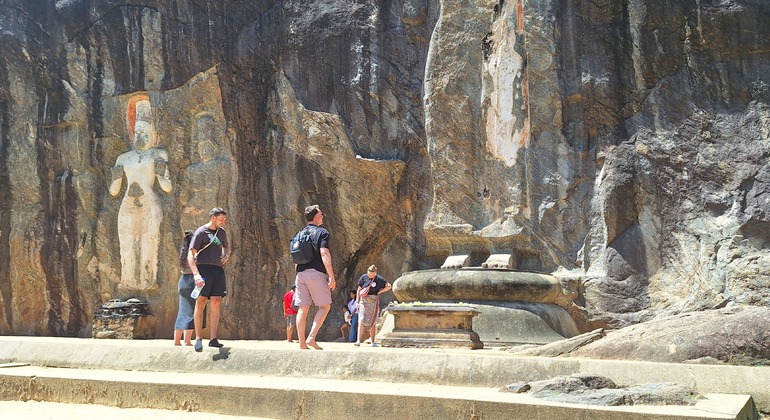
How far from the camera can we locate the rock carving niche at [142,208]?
1573 cm

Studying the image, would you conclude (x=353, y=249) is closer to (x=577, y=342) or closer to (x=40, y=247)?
(x=40, y=247)

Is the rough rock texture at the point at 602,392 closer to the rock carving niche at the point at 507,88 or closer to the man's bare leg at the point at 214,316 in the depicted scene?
the man's bare leg at the point at 214,316

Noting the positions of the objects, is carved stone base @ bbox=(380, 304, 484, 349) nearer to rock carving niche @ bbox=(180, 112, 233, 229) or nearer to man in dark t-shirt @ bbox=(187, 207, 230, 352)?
man in dark t-shirt @ bbox=(187, 207, 230, 352)

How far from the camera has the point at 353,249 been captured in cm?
1430

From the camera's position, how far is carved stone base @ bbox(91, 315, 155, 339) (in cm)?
1479

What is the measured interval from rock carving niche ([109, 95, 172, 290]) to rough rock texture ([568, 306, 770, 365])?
11282 millimetres

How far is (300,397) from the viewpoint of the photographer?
5.03 m

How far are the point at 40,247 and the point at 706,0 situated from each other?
12.9 m

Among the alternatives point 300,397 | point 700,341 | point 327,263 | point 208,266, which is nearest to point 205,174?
point 208,266

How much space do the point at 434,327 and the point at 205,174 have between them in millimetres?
8404

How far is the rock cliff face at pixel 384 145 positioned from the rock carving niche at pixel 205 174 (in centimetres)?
5

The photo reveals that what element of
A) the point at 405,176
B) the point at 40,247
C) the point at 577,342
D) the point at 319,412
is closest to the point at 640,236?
the point at 405,176

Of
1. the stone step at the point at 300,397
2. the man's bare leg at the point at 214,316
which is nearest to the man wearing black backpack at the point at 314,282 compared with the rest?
the man's bare leg at the point at 214,316

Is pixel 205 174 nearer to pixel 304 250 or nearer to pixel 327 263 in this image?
pixel 304 250
